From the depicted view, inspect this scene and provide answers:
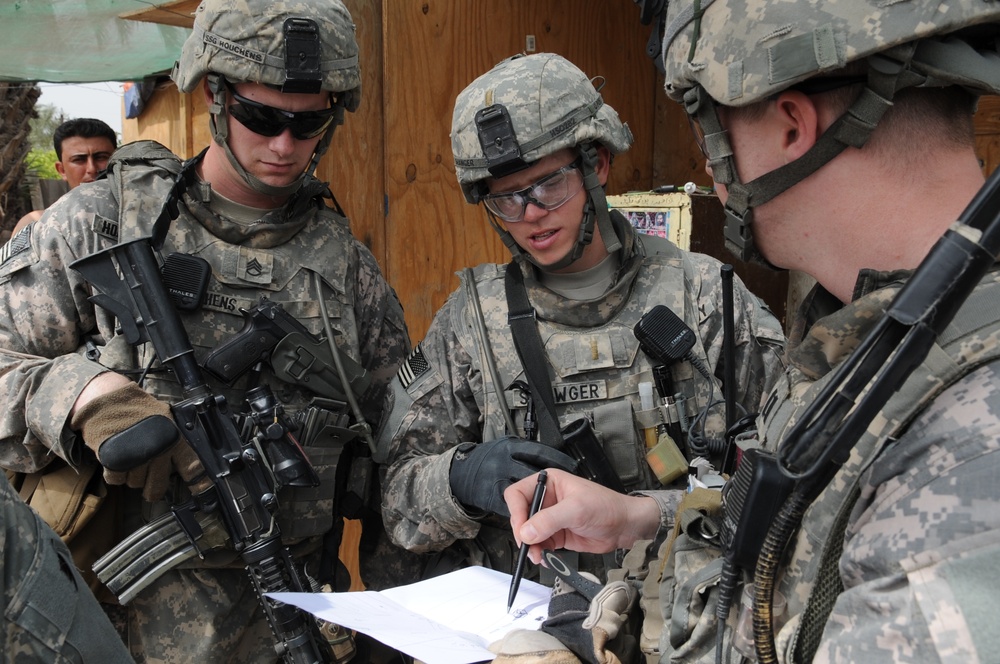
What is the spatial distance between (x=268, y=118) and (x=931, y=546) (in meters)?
2.13

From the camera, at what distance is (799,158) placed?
1.18m

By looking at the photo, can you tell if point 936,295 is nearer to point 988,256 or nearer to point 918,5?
point 988,256

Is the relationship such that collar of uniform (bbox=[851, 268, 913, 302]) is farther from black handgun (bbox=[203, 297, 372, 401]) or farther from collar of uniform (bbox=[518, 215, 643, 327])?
black handgun (bbox=[203, 297, 372, 401])

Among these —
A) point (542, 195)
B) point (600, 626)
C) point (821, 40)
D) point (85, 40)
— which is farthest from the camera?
point (85, 40)

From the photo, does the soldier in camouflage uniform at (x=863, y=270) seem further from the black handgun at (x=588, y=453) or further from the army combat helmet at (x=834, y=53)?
the black handgun at (x=588, y=453)

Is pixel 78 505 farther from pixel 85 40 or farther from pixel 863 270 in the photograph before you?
pixel 85 40

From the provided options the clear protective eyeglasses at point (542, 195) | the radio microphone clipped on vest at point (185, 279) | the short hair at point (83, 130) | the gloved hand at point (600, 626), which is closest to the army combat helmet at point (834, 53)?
the gloved hand at point (600, 626)

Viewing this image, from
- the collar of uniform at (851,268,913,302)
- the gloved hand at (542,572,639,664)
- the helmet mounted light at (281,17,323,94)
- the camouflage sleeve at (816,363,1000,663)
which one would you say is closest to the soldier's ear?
the collar of uniform at (851,268,913,302)

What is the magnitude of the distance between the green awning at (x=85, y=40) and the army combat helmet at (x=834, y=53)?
4381 mm

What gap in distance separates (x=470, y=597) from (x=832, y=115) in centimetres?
126

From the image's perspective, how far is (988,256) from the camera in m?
0.88

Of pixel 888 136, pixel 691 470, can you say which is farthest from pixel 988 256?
pixel 691 470

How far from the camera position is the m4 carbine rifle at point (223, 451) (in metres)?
2.31

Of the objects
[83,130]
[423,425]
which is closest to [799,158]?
[423,425]
